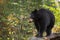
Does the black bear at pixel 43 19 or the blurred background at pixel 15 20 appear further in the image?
the blurred background at pixel 15 20

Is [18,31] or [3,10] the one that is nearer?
→ [3,10]

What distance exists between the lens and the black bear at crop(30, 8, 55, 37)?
16.1 feet

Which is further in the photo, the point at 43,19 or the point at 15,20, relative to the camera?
the point at 15,20

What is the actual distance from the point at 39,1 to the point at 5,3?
1785 mm

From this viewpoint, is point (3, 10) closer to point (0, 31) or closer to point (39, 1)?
point (0, 31)

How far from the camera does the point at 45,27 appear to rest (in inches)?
196

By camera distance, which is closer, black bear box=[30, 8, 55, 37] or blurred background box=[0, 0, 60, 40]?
black bear box=[30, 8, 55, 37]

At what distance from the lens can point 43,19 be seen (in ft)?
16.5

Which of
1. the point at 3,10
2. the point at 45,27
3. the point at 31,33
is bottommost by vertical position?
the point at 31,33

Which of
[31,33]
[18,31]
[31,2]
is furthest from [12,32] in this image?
[31,2]

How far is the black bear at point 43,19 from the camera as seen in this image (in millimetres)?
4922

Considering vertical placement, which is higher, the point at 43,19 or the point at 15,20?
the point at 43,19

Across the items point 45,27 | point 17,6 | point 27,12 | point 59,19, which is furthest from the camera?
point 59,19

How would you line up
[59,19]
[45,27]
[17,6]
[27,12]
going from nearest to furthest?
[45,27] < [17,6] < [27,12] < [59,19]
